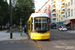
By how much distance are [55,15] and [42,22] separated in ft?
195

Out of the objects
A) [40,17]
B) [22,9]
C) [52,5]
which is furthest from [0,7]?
[52,5]

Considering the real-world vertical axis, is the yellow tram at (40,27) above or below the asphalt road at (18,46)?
above

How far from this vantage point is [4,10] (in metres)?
40.8

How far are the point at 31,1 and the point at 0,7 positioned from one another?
41.0 feet

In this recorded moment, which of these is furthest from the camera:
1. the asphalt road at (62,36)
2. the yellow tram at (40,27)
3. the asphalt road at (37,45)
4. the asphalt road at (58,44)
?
the asphalt road at (62,36)

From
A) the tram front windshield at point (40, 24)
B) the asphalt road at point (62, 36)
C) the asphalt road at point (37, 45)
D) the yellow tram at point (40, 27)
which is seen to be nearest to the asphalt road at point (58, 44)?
the asphalt road at point (37, 45)

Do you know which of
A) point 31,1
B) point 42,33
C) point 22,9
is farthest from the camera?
point 31,1

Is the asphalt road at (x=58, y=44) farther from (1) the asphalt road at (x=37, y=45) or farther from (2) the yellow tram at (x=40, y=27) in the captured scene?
(2) the yellow tram at (x=40, y=27)

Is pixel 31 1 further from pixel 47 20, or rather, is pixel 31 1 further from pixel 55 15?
pixel 55 15

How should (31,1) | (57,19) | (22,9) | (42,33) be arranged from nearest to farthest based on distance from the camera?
(42,33) → (22,9) → (31,1) → (57,19)

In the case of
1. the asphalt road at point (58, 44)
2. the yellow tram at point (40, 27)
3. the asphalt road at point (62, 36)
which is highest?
the yellow tram at point (40, 27)

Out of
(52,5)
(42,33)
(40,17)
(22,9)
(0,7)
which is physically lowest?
(42,33)

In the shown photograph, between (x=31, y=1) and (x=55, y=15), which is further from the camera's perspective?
(x=55, y=15)

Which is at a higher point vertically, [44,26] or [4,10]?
[4,10]
